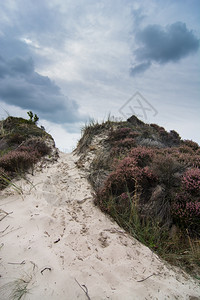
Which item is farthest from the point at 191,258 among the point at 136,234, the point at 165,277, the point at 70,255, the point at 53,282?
the point at 53,282

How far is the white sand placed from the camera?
2.39 meters

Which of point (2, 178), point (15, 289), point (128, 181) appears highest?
point (128, 181)

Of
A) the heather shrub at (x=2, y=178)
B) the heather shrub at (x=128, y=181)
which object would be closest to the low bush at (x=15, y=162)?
the heather shrub at (x=2, y=178)

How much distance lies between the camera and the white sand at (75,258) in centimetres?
239

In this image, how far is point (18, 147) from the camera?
7840mm

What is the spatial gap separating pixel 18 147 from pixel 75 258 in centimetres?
626

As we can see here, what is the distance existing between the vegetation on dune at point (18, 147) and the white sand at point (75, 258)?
1508 mm

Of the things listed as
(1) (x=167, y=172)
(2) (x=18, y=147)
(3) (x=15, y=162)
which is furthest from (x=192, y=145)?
(2) (x=18, y=147)

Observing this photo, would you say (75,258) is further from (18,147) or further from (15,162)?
(18,147)

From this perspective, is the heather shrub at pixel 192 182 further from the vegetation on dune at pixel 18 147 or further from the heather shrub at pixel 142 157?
the vegetation on dune at pixel 18 147

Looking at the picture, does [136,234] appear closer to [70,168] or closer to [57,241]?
[57,241]

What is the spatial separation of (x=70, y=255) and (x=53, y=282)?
1.77 feet

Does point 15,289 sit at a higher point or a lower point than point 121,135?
lower

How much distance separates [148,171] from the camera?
14.9ft
